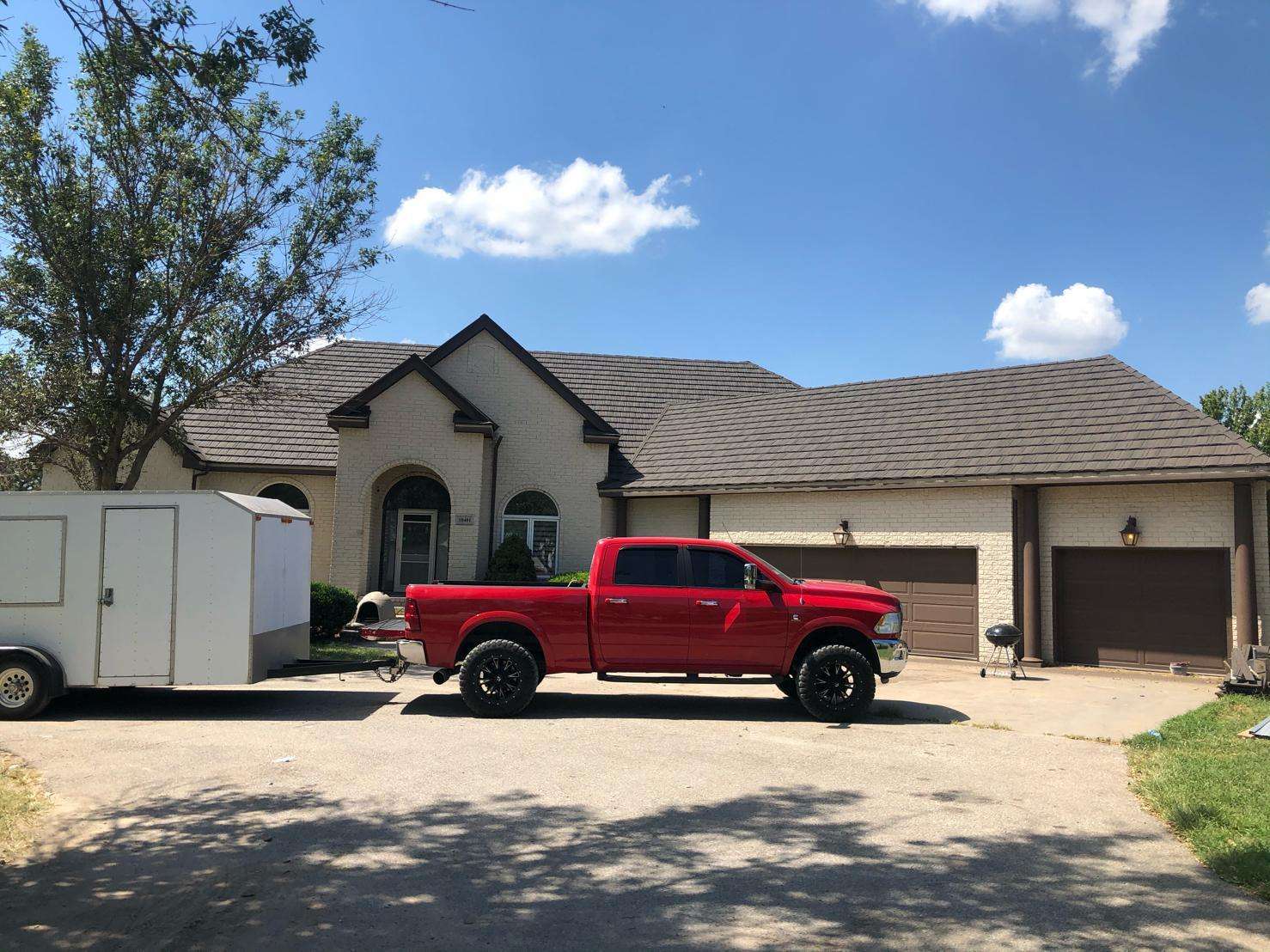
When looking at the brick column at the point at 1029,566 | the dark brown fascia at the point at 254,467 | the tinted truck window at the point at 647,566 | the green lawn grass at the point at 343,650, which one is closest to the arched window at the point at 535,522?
the dark brown fascia at the point at 254,467

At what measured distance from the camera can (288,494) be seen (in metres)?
21.7

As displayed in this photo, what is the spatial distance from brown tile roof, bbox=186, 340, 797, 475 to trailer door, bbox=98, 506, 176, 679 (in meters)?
8.79

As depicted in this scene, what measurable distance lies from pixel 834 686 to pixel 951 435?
9.05m

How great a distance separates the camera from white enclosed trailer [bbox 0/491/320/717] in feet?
32.3

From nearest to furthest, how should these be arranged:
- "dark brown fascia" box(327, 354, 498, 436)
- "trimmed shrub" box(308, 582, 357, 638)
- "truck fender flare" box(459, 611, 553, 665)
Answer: "truck fender flare" box(459, 611, 553, 665)
"trimmed shrub" box(308, 582, 357, 638)
"dark brown fascia" box(327, 354, 498, 436)

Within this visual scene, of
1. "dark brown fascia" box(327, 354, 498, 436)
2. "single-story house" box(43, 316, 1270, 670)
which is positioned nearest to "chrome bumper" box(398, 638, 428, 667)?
"single-story house" box(43, 316, 1270, 670)

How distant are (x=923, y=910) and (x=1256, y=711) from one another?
27.6ft

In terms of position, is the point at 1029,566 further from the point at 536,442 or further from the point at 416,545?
the point at 416,545

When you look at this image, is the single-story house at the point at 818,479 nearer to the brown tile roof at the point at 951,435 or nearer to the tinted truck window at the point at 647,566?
the brown tile roof at the point at 951,435

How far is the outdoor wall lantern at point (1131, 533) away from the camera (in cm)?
1477

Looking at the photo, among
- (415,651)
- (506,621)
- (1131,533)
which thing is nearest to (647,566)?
(506,621)

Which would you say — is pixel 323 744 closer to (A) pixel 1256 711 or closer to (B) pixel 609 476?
(A) pixel 1256 711

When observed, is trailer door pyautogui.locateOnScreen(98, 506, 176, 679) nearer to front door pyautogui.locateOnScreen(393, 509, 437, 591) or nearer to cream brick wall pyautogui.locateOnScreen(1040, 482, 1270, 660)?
front door pyautogui.locateOnScreen(393, 509, 437, 591)

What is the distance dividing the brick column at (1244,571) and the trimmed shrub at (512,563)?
13031 mm
